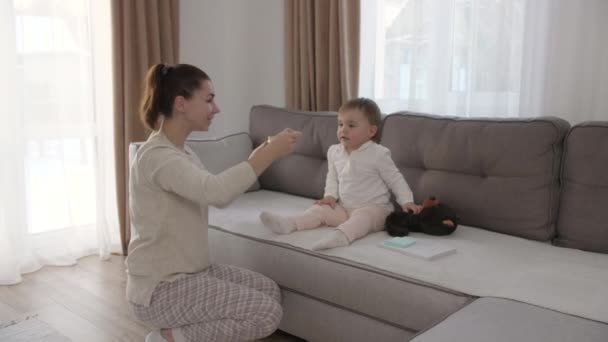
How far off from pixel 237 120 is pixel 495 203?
233 cm

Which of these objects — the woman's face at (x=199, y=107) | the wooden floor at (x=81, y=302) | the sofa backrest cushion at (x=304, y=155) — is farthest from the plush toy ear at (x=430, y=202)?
the woman's face at (x=199, y=107)

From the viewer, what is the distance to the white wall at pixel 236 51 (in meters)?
3.93

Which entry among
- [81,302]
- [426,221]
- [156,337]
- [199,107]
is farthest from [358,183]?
[81,302]

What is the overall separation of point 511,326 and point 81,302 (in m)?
2.13

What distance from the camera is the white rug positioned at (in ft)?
7.95

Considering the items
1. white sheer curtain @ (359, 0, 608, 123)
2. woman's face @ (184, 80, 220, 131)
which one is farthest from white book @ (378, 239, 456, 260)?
white sheer curtain @ (359, 0, 608, 123)

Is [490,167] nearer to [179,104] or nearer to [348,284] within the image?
[348,284]

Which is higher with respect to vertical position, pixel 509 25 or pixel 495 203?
pixel 509 25

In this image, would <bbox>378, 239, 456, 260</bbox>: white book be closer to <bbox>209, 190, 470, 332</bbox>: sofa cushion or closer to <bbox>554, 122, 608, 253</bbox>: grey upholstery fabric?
<bbox>209, 190, 470, 332</bbox>: sofa cushion

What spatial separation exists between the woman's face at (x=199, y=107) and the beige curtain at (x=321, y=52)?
153 cm

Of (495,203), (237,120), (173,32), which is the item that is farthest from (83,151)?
(495,203)

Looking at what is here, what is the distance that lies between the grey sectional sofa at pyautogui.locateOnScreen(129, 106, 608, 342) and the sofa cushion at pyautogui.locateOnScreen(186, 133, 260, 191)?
33 centimetres

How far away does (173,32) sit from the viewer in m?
3.59

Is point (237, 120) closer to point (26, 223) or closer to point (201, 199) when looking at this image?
point (26, 223)
